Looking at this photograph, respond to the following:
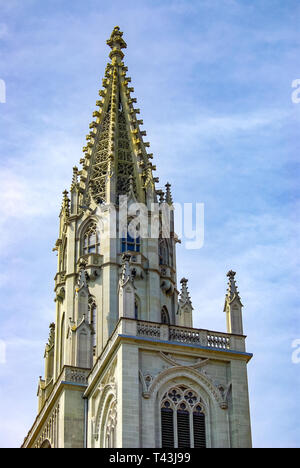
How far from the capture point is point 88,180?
71938mm

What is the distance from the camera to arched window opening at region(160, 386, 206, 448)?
170 ft

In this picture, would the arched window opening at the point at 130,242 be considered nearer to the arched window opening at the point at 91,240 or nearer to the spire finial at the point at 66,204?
the arched window opening at the point at 91,240

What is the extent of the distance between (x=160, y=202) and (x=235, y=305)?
1594 centimetres

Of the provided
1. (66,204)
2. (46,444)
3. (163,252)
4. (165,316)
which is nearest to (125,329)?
(46,444)

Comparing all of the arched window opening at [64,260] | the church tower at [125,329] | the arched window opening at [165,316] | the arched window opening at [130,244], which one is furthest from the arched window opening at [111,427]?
the arched window opening at [64,260]

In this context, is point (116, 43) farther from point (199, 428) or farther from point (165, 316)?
point (199, 428)

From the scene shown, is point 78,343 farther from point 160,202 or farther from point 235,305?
point 160,202

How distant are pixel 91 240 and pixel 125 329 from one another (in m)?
15.8

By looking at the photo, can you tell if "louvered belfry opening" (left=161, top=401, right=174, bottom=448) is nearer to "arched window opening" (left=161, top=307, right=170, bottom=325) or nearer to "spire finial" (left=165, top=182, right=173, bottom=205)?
"arched window opening" (left=161, top=307, right=170, bottom=325)

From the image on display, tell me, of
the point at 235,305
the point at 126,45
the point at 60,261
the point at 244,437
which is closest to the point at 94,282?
the point at 60,261

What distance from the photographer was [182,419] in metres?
52.7

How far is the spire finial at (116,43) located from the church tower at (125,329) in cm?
10

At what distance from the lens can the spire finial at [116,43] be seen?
82.4 meters

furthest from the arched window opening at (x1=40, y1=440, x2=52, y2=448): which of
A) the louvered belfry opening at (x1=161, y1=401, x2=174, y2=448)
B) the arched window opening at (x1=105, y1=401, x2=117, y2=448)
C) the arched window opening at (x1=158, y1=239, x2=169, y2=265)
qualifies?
the arched window opening at (x1=158, y1=239, x2=169, y2=265)
